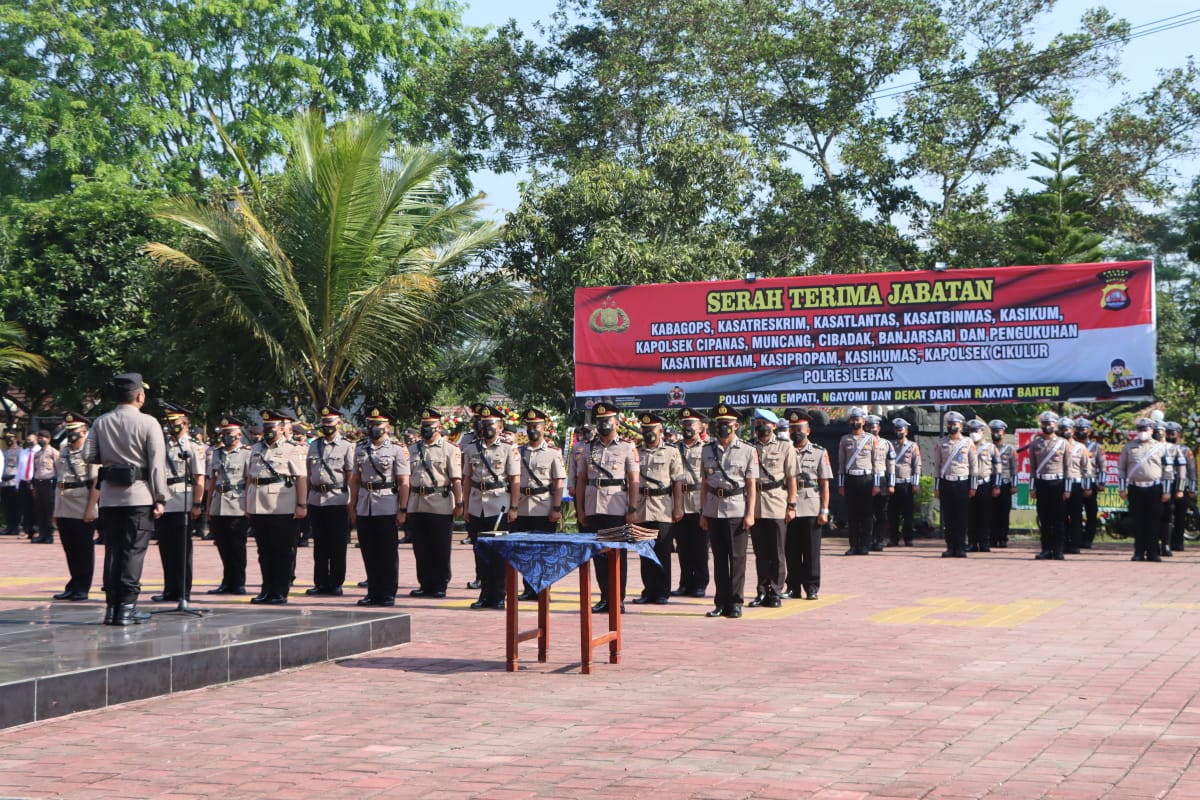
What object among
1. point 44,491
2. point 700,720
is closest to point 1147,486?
point 700,720

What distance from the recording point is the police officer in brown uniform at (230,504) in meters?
12.8

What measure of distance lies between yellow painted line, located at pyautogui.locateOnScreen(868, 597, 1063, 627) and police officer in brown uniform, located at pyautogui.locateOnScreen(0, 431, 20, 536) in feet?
53.1

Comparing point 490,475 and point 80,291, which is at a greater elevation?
point 80,291

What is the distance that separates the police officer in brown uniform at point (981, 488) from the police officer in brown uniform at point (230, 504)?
9504 mm

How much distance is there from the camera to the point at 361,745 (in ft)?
20.9

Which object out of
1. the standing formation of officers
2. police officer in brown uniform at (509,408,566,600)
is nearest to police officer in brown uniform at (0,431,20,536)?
the standing formation of officers

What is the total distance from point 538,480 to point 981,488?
26.8 feet

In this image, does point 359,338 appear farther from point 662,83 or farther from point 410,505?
point 662,83

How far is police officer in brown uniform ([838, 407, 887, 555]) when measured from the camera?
60.9 ft

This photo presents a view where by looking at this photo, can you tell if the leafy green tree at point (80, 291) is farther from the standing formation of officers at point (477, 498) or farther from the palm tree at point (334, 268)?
the standing formation of officers at point (477, 498)

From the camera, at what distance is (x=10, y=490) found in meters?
23.5

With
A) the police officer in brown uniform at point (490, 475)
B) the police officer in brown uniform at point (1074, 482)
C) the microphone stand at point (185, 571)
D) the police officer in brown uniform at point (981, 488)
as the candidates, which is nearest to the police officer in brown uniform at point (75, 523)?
the microphone stand at point (185, 571)

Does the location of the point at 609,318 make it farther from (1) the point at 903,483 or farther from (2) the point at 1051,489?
(2) the point at 1051,489

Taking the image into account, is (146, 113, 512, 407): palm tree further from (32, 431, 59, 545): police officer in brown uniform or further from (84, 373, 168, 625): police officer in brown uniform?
(84, 373, 168, 625): police officer in brown uniform
